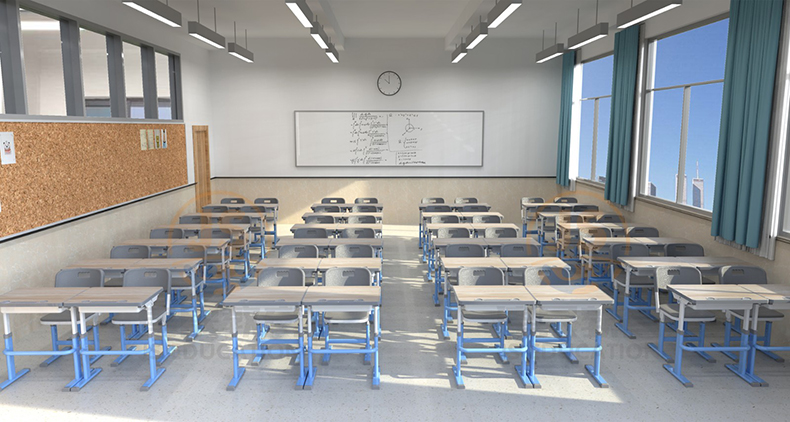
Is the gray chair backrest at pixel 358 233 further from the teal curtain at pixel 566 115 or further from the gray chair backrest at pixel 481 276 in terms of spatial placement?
the teal curtain at pixel 566 115

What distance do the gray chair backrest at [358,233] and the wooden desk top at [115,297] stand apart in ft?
9.95

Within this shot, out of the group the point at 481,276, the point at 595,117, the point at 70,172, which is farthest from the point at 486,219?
the point at 70,172

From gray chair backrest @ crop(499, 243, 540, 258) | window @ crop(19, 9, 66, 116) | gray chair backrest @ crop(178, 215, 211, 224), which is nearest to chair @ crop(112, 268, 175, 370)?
window @ crop(19, 9, 66, 116)

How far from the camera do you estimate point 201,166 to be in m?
11.8

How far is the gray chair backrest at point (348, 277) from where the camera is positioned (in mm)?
5332

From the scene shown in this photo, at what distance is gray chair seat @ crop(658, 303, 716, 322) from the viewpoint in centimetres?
499

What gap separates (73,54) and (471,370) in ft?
19.9

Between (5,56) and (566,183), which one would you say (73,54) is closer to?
(5,56)

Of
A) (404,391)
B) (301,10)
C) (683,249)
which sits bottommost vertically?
(404,391)

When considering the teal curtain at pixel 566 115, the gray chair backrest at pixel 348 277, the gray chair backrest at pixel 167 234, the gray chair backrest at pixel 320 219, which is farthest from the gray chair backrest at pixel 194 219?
the teal curtain at pixel 566 115

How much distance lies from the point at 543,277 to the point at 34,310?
181 inches

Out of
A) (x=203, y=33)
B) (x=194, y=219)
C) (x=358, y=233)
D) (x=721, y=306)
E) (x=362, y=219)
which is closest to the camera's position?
(x=721, y=306)

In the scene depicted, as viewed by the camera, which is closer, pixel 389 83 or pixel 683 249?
pixel 683 249

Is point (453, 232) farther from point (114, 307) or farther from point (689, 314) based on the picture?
point (114, 307)
